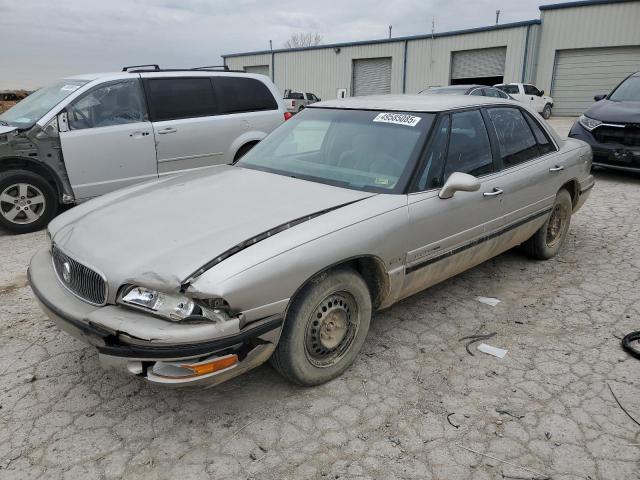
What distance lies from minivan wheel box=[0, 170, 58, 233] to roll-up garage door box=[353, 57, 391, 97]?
Result: 26086 millimetres

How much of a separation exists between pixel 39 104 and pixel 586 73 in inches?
952

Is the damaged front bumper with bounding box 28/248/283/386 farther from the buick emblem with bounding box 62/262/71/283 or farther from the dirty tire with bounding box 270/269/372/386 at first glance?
the buick emblem with bounding box 62/262/71/283

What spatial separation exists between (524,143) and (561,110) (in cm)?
2290

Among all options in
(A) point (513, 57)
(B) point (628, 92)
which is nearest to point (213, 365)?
(B) point (628, 92)

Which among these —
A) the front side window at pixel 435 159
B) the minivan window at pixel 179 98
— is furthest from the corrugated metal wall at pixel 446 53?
the front side window at pixel 435 159

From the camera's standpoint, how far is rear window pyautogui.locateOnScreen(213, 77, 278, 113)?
706 centimetres

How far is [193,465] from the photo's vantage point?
2.37 m

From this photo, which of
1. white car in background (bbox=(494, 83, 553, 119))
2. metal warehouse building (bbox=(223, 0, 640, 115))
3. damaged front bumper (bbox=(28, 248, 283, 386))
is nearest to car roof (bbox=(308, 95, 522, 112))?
damaged front bumper (bbox=(28, 248, 283, 386))

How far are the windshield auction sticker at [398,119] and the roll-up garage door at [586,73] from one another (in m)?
23.0

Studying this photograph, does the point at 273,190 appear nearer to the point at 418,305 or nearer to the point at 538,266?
the point at 418,305

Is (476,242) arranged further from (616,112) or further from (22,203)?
(616,112)

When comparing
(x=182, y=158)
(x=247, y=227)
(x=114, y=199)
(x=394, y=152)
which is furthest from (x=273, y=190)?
(x=182, y=158)

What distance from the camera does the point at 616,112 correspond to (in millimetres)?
8320

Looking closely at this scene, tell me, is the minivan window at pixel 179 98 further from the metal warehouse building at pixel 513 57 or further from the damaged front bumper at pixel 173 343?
the metal warehouse building at pixel 513 57
